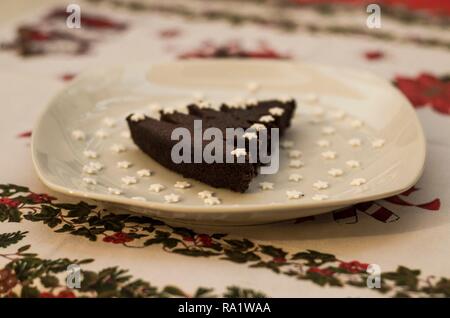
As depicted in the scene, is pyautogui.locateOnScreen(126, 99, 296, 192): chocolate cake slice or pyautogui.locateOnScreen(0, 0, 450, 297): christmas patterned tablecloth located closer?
pyautogui.locateOnScreen(0, 0, 450, 297): christmas patterned tablecloth

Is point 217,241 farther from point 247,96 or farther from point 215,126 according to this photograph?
point 247,96

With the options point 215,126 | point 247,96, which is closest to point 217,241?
point 215,126

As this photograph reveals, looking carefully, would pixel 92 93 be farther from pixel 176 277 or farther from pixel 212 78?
pixel 176 277

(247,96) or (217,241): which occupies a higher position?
(247,96)

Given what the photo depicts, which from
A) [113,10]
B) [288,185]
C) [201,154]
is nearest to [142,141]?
[201,154]

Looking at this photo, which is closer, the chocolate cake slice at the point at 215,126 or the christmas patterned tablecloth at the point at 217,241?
the christmas patterned tablecloth at the point at 217,241
